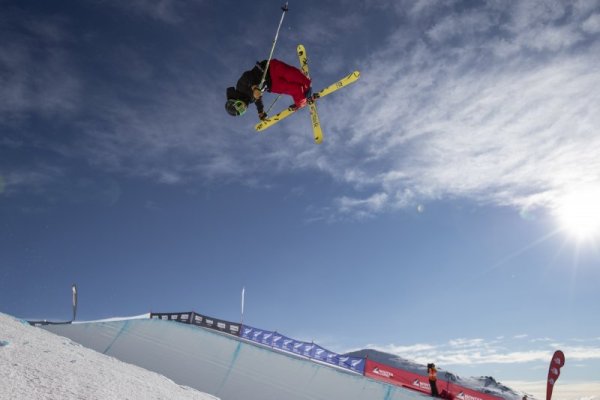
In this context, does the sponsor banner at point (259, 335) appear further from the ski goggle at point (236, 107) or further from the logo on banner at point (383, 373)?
the ski goggle at point (236, 107)

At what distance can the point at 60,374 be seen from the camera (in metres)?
4.29

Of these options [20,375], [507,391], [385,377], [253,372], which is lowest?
[20,375]

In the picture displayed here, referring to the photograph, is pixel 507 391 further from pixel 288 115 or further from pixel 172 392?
pixel 172 392

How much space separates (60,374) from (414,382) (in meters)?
19.3

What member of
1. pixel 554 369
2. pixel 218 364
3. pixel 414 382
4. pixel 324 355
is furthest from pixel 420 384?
pixel 218 364

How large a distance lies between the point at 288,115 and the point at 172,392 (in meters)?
9.33

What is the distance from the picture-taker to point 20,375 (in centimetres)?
389

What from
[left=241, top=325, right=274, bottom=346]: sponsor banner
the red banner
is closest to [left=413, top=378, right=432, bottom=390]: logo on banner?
the red banner

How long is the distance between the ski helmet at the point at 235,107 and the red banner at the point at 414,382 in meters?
15.0

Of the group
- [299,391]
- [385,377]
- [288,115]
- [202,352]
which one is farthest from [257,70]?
[385,377]

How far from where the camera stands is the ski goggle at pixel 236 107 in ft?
34.3

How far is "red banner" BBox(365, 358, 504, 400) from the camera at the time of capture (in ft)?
61.6

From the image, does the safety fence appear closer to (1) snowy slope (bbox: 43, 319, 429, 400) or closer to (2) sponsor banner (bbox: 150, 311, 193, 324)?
(2) sponsor banner (bbox: 150, 311, 193, 324)

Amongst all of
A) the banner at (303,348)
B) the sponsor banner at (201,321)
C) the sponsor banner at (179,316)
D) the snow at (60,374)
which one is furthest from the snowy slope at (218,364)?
the sponsor banner at (179,316)
